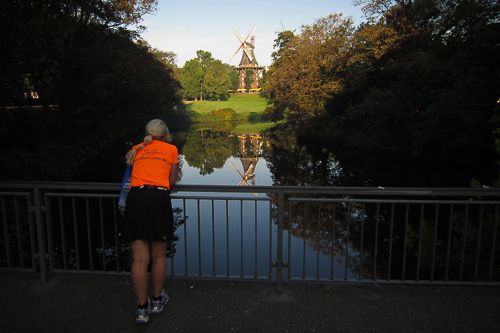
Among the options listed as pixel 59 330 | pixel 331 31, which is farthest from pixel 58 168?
pixel 331 31

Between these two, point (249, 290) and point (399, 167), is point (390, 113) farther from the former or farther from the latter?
point (249, 290)

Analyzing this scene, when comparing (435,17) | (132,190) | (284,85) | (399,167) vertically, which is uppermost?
(435,17)

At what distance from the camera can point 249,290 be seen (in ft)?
12.3

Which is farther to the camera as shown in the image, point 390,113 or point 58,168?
point 390,113

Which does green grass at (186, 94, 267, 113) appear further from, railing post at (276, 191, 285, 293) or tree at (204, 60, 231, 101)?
railing post at (276, 191, 285, 293)

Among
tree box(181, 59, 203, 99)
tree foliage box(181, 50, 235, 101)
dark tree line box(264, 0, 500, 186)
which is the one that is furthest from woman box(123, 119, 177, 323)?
tree box(181, 59, 203, 99)

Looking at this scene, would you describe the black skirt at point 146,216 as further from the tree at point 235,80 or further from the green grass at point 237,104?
the tree at point 235,80

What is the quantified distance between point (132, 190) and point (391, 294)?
2766 mm

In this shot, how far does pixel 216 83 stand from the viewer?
332 feet

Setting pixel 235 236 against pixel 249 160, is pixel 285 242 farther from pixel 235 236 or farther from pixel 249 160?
pixel 249 160

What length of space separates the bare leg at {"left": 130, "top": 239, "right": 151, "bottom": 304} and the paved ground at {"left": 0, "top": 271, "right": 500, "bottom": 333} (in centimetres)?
31

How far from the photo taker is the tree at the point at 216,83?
10031 cm

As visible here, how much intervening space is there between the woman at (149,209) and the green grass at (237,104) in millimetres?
76593

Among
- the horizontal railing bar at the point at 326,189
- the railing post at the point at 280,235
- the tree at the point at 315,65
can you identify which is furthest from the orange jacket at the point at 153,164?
the tree at the point at 315,65
